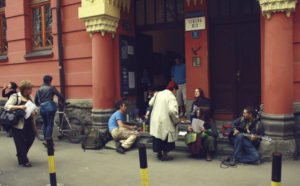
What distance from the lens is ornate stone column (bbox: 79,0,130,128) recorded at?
352 inches

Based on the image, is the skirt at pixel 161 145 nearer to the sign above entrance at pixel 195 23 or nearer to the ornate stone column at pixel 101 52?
the ornate stone column at pixel 101 52

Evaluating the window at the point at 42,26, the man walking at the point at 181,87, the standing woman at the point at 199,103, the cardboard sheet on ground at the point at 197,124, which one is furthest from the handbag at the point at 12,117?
the window at the point at 42,26

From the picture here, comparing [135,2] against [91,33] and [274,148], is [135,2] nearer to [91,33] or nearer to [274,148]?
[91,33]

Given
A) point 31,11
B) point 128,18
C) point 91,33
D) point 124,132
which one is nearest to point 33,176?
point 124,132

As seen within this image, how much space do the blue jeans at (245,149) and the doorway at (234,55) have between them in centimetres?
227

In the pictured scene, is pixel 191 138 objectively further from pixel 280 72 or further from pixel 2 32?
pixel 2 32

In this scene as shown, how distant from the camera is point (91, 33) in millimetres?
9133

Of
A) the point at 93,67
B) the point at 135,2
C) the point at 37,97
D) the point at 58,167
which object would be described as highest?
the point at 135,2

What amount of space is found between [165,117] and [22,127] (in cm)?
299

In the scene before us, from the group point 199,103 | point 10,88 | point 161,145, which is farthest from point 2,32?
point 161,145

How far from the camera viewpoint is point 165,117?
23.0ft

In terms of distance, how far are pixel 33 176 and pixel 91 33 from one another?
449 centimetres

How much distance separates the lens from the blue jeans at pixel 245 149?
662 cm

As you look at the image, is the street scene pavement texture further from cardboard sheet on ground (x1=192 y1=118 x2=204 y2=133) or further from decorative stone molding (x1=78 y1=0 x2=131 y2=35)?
decorative stone molding (x1=78 y1=0 x2=131 y2=35)
